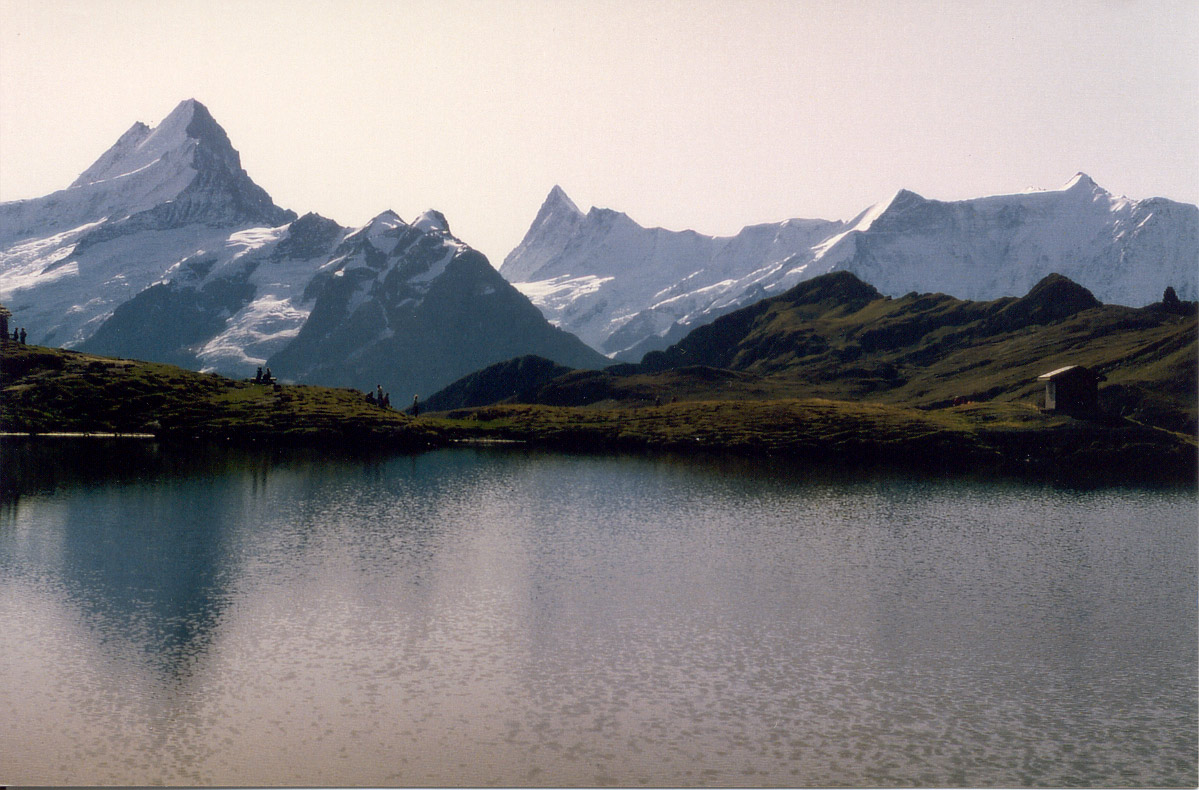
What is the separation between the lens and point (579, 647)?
51625mm

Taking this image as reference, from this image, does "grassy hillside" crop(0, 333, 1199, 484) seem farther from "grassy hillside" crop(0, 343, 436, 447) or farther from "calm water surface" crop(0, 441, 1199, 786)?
"calm water surface" crop(0, 441, 1199, 786)

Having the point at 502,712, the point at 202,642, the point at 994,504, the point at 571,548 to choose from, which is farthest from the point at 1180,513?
the point at 202,642

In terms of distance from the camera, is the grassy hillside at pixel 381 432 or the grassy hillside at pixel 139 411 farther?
the grassy hillside at pixel 139 411

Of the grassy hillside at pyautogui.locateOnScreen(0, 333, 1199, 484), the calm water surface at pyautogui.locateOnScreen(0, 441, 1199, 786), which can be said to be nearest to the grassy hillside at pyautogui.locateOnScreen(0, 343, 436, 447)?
the grassy hillside at pyautogui.locateOnScreen(0, 333, 1199, 484)

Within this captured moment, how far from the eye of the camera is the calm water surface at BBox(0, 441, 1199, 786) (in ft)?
127

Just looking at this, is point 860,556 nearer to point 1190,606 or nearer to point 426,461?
point 1190,606

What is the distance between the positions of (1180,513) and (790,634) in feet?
240

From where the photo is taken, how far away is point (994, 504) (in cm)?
11356

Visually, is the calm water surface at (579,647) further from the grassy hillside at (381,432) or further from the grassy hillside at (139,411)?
the grassy hillside at (139,411)

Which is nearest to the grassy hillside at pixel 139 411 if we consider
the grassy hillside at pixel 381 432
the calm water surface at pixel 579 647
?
the grassy hillside at pixel 381 432

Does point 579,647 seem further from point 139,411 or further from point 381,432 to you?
point 139,411

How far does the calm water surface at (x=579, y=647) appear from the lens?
38.6 metres

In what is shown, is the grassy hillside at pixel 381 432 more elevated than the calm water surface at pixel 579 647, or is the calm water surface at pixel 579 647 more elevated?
the grassy hillside at pixel 381 432

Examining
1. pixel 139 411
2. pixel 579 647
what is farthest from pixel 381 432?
pixel 579 647
